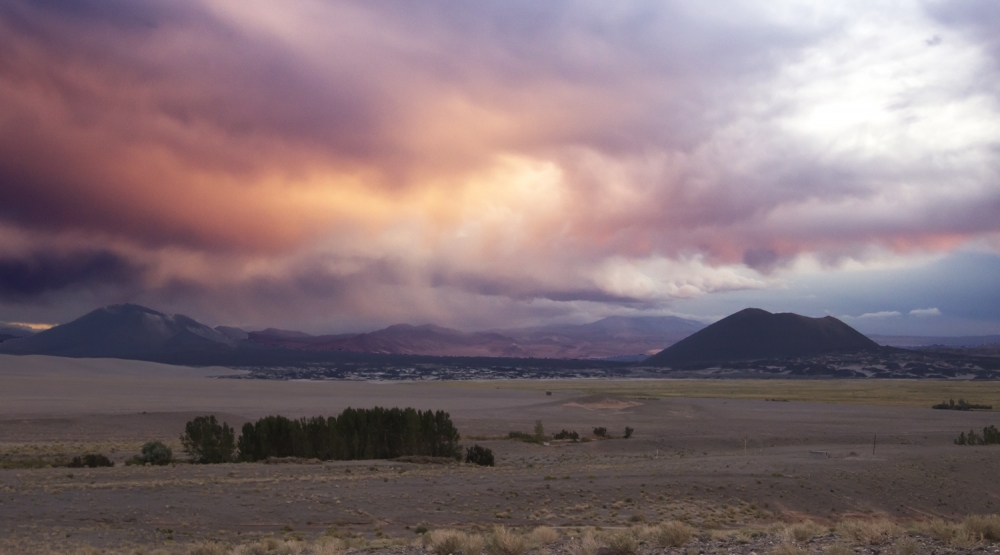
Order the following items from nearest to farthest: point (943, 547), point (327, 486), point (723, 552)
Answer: point (943, 547)
point (723, 552)
point (327, 486)

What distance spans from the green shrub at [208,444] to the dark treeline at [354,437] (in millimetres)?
898

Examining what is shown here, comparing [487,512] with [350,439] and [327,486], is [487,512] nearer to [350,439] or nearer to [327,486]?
[327,486]

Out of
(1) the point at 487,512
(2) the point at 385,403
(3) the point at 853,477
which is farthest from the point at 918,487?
(2) the point at 385,403

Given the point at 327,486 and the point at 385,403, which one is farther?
the point at 385,403

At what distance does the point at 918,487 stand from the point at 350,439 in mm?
23016

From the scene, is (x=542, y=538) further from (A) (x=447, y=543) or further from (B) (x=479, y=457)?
(B) (x=479, y=457)

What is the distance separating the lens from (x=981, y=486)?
3055cm

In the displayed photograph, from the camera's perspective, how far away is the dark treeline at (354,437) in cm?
3559

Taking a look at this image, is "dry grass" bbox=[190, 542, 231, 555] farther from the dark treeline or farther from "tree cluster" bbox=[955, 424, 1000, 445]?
"tree cluster" bbox=[955, 424, 1000, 445]

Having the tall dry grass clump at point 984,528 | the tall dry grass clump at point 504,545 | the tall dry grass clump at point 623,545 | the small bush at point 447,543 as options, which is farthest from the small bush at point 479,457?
the tall dry grass clump at point 984,528

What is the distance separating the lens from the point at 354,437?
36656 mm

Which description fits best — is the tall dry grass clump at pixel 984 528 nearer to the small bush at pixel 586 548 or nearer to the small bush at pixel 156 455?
the small bush at pixel 586 548

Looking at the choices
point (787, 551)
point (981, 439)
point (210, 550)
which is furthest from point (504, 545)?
point (981, 439)

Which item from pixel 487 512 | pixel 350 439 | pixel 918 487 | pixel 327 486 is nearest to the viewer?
pixel 487 512
